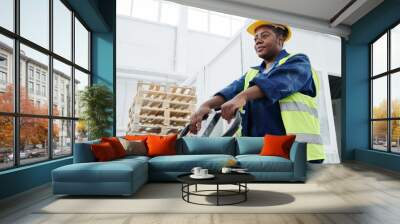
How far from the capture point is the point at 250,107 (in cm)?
699

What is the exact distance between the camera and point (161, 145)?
5.52m

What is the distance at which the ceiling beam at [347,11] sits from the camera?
632cm

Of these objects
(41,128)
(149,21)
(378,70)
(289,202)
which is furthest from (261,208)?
(149,21)

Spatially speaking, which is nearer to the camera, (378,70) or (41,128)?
(41,128)

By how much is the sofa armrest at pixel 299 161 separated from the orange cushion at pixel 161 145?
1871 millimetres

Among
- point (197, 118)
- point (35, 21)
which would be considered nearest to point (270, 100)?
point (197, 118)

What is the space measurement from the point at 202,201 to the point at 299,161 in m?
1.87

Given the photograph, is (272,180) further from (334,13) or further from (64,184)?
(334,13)

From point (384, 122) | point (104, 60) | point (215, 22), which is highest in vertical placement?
point (215, 22)

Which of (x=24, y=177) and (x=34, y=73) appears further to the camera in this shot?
(x=34, y=73)

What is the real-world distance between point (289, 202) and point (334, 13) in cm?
498

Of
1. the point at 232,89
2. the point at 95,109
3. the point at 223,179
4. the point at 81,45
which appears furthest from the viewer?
the point at 232,89

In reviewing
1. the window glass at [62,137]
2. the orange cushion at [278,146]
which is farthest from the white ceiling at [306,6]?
the window glass at [62,137]

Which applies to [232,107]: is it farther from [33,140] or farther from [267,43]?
[33,140]
